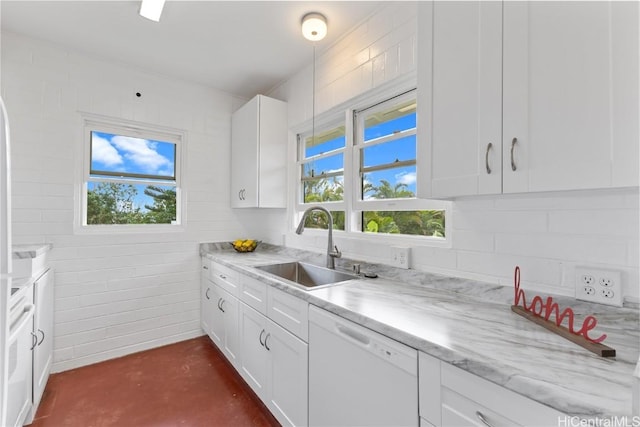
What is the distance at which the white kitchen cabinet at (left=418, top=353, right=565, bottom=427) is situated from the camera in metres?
0.70

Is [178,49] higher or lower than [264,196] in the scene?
higher

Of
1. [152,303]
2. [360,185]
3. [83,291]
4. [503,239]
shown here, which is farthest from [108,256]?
[503,239]

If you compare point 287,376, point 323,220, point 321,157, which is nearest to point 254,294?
point 287,376

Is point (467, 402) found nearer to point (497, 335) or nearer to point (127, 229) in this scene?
point (497, 335)

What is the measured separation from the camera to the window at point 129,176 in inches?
99.2

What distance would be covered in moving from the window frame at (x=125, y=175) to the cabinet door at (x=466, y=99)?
2.47 m

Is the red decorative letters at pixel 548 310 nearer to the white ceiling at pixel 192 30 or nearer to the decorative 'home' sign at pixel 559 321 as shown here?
the decorative 'home' sign at pixel 559 321

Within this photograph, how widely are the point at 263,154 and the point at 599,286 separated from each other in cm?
241

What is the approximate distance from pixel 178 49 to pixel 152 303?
2.23 metres

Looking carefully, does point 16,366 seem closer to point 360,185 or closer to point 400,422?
point 400,422

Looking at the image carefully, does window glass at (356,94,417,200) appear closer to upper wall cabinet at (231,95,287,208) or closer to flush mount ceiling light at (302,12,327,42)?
flush mount ceiling light at (302,12,327,42)

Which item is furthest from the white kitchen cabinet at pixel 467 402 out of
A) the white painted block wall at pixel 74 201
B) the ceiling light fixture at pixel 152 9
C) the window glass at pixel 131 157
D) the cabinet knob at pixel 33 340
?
the window glass at pixel 131 157

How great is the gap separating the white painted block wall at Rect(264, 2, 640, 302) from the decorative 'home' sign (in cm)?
9

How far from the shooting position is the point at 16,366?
4.72 feet
